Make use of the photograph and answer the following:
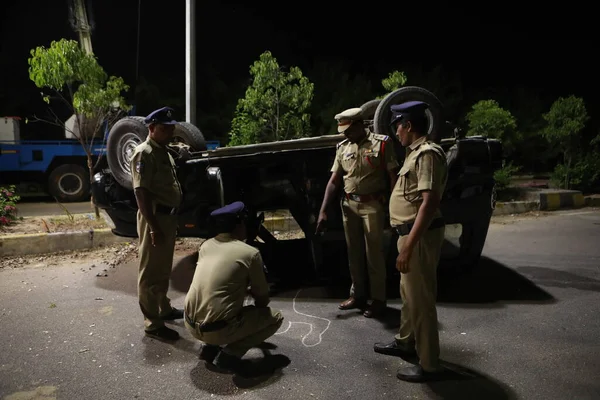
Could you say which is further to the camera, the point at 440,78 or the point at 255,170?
the point at 440,78

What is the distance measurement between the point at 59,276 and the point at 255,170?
98.0 inches

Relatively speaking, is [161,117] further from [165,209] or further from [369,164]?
[369,164]

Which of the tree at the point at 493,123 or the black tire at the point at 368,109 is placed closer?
the black tire at the point at 368,109

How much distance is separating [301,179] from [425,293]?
198 cm

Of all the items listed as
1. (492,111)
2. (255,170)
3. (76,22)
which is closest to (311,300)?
(255,170)

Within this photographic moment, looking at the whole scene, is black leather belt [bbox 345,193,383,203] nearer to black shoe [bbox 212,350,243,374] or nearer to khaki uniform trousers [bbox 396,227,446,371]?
khaki uniform trousers [bbox 396,227,446,371]

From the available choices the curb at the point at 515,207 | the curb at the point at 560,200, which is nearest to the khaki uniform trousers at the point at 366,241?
the curb at the point at 515,207

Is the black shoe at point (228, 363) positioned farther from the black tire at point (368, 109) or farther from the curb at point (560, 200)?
the curb at point (560, 200)

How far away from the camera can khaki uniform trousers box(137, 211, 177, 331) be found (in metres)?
3.65

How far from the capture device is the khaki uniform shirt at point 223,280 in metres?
2.90

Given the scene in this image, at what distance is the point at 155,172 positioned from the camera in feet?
11.7

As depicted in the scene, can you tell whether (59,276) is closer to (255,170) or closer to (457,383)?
(255,170)

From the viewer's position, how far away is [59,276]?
5.22m

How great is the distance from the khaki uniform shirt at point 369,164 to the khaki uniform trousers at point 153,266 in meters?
1.45
